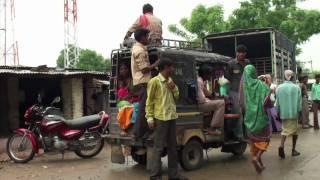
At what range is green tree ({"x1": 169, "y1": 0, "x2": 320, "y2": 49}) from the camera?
26750 mm

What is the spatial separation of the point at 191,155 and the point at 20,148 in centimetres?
387

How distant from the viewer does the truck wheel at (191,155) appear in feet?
25.2

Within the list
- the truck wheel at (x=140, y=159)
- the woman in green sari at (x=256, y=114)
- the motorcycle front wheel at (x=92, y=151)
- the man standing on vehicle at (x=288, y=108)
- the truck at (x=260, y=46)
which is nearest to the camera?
the woman in green sari at (x=256, y=114)

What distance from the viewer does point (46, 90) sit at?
57.6 feet

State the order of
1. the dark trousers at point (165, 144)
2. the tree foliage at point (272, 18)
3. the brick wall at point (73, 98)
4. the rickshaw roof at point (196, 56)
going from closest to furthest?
the dark trousers at point (165, 144) → the rickshaw roof at point (196, 56) → the brick wall at point (73, 98) → the tree foliage at point (272, 18)

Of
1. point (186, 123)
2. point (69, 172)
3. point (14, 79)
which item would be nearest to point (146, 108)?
point (186, 123)

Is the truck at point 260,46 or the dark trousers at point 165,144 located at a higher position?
the truck at point 260,46

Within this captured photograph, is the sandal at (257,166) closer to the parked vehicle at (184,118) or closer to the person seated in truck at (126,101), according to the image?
the parked vehicle at (184,118)

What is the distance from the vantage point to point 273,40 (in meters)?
13.4

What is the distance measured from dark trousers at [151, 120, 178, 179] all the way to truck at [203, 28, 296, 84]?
24.0 feet

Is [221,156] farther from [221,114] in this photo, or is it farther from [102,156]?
[102,156]

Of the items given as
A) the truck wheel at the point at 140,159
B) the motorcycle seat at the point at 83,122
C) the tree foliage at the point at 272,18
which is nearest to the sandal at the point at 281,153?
the truck wheel at the point at 140,159

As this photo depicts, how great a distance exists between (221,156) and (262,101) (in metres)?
2.32

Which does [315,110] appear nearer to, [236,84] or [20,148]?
[236,84]
